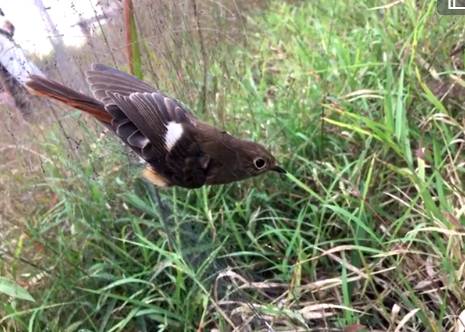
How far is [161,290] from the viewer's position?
6.84 ft

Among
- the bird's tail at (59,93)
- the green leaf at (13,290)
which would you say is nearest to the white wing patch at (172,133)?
the bird's tail at (59,93)

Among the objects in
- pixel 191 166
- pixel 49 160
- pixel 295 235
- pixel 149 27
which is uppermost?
pixel 149 27

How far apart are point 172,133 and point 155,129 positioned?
0.06 m

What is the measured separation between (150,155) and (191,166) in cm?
10

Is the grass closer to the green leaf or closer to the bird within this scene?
the green leaf

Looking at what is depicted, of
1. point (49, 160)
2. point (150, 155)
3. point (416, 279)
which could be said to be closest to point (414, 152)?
point (416, 279)

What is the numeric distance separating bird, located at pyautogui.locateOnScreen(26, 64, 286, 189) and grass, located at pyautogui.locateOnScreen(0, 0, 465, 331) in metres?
0.41

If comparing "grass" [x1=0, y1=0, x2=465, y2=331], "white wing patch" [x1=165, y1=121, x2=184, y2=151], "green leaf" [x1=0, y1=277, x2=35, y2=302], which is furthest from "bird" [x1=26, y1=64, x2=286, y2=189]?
"green leaf" [x1=0, y1=277, x2=35, y2=302]

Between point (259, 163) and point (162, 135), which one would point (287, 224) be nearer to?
point (259, 163)

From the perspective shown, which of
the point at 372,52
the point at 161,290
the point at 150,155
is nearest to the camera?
the point at 150,155

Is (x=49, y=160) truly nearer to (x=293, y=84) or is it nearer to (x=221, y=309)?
(x=221, y=309)

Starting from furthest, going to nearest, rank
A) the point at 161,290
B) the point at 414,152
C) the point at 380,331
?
1. the point at 414,152
2. the point at 161,290
3. the point at 380,331

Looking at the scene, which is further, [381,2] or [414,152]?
[381,2]

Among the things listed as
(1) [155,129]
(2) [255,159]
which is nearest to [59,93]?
(1) [155,129]
